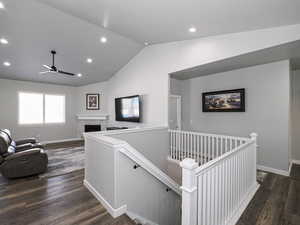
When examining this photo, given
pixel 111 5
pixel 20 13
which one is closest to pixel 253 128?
pixel 111 5

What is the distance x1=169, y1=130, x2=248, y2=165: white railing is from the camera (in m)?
3.73

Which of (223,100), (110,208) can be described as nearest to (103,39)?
(223,100)

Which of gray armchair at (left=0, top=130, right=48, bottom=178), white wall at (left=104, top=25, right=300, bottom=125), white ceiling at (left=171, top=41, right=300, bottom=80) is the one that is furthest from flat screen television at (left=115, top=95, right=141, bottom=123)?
gray armchair at (left=0, top=130, right=48, bottom=178)

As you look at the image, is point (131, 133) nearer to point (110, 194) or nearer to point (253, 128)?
point (110, 194)

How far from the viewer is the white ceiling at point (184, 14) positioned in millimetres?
2318

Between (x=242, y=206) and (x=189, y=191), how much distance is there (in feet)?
5.22

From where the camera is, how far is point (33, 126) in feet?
22.6

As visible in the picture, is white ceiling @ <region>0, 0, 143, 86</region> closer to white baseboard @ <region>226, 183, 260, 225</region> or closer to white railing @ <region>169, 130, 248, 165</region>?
white railing @ <region>169, 130, 248, 165</region>

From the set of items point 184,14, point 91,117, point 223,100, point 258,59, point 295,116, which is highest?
point 184,14

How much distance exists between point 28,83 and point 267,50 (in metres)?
8.66

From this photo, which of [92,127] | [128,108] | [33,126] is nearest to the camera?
[128,108]

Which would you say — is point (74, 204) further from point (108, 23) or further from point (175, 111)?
point (175, 111)

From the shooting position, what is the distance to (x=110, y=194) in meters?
2.29

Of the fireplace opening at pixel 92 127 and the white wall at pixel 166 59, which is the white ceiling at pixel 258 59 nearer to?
the white wall at pixel 166 59
